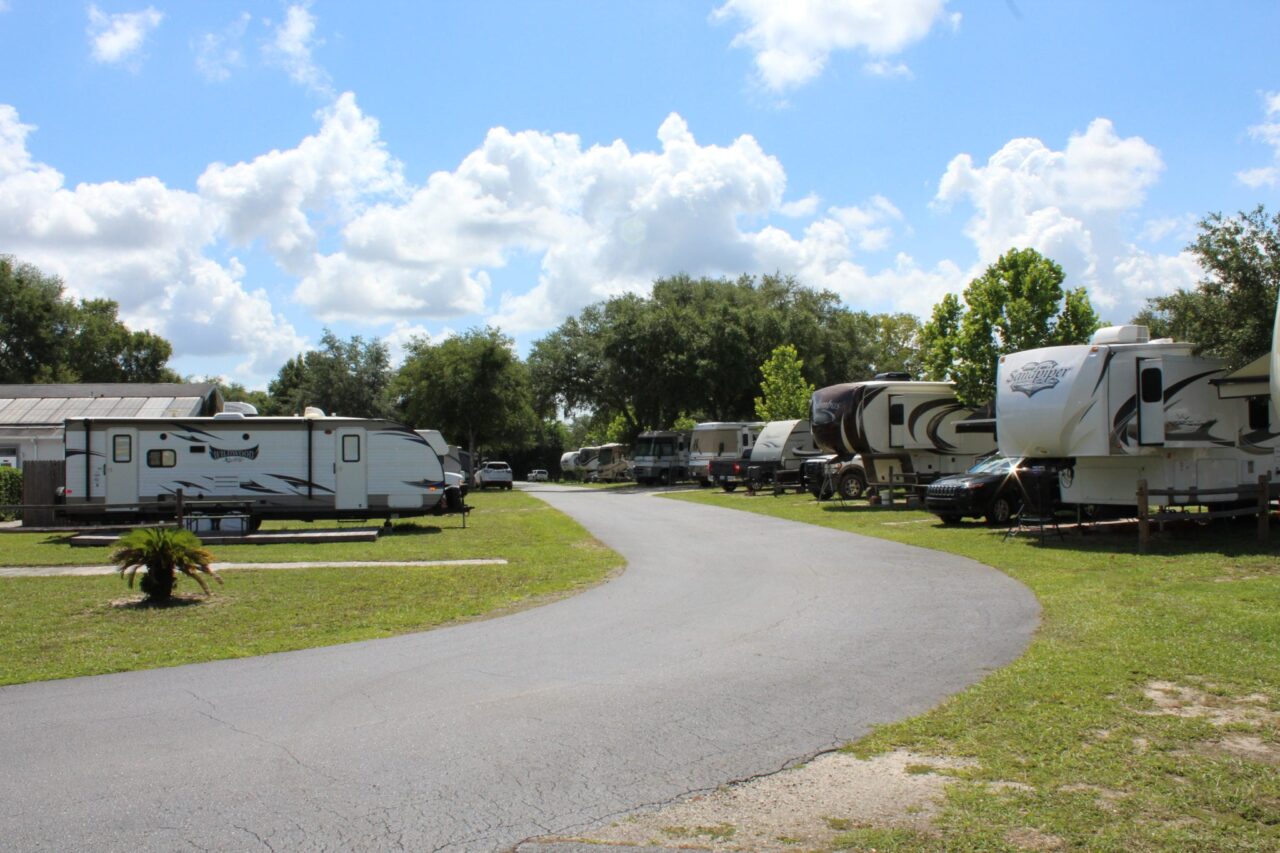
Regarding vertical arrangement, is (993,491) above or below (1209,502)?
above

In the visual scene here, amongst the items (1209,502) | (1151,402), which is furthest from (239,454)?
(1209,502)

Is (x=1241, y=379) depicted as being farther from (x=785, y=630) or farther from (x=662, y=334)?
(x=662, y=334)

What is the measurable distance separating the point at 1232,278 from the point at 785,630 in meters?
12.0

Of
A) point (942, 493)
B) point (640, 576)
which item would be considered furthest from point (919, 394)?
point (640, 576)

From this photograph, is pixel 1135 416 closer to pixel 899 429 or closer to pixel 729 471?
pixel 899 429

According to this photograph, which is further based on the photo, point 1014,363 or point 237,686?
point 1014,363

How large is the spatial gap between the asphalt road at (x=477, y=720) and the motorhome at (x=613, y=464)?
48.0 m

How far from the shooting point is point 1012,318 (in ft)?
85.7

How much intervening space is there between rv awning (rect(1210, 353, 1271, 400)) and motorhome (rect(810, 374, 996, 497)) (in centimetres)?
977

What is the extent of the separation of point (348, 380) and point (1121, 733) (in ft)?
229

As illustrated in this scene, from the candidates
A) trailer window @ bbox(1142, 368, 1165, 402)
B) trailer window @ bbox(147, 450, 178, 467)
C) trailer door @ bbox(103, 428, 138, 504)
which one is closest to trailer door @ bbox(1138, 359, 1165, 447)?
trailer window @ bbox(1142, 368, 1165, 402)

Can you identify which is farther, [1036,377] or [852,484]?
[852,484]

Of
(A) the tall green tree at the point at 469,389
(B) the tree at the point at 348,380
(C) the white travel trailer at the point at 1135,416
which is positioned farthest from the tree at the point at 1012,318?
(B) the tree at the point at 348,380

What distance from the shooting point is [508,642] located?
9273 mm
